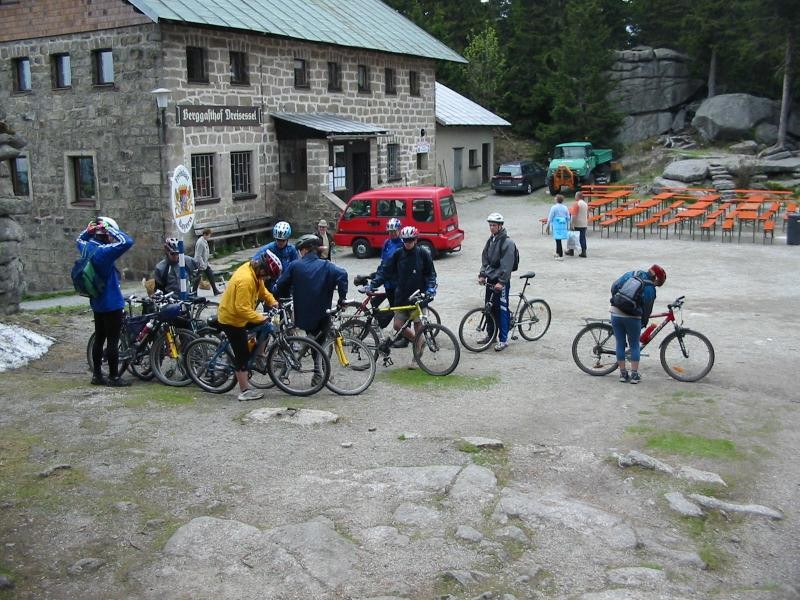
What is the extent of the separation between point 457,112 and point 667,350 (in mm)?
30889

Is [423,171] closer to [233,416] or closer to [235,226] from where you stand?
[235,226]

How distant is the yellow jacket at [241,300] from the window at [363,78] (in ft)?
72.7

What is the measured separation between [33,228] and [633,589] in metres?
23.1

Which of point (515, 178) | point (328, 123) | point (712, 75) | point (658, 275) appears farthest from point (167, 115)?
point (712, 75)

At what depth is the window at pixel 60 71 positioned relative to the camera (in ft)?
74.9

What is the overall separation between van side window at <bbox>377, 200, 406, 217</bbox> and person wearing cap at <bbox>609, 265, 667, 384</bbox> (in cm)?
1166

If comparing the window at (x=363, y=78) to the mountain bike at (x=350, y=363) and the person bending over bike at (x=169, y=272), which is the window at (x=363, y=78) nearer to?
the person bending over bike at (x=169, y=272)

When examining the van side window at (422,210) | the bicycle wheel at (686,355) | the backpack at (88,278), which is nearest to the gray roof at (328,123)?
the van side window at (422,210)

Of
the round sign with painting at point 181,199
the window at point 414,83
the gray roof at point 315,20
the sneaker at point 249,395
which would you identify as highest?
the gray roof at point 315,20

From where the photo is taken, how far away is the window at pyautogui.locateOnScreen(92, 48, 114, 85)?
864 inches

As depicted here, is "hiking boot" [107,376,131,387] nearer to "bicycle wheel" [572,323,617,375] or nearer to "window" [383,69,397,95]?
"bicycle wheel" [572,323,617,375]

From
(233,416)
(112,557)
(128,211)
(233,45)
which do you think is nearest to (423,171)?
(233,45)

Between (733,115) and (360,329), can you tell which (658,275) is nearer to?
(360,329)

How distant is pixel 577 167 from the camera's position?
37.4m
